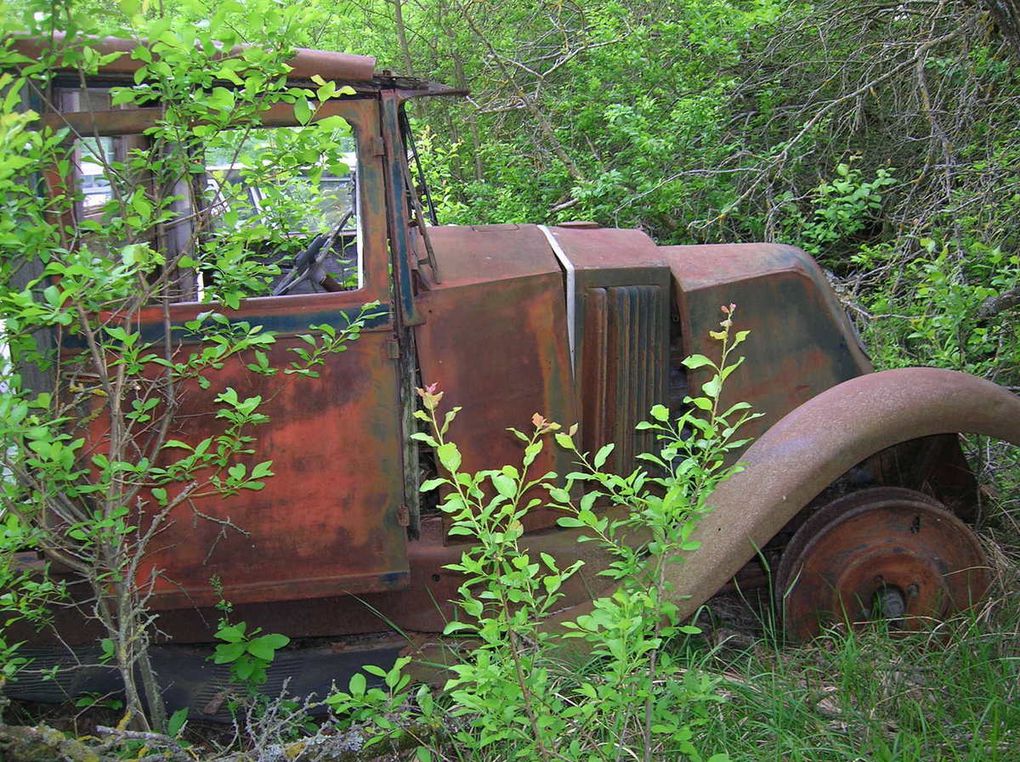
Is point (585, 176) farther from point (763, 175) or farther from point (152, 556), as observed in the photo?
point (152, 556)

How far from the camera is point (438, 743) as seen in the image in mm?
2471

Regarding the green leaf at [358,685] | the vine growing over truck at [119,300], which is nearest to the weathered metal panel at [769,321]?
the vine growing over truck at [119,300]

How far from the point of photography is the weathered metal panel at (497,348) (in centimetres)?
297

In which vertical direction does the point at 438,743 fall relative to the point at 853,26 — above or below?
below

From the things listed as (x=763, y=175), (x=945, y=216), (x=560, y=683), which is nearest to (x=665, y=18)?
(x=763, y=175)

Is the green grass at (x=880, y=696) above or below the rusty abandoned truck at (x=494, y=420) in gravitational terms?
below

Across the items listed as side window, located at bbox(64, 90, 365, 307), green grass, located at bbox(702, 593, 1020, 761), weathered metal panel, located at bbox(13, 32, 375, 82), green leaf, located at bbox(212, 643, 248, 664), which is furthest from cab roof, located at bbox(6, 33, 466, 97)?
green grass, located at bbox(702, 593, 1020, 761)

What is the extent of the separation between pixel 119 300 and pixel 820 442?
2.00 metres

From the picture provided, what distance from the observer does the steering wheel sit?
130 inches

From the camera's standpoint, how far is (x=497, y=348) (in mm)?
3033

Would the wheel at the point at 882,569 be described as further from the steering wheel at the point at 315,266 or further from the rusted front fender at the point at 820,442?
the steering wheel at the point at 315,266

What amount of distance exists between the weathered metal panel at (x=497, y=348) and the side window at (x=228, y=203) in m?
0.32

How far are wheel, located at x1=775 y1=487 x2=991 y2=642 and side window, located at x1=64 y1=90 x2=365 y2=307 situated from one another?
1652 mm

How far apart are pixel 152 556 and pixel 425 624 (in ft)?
2.81
